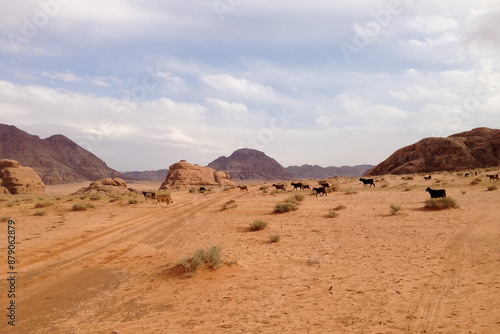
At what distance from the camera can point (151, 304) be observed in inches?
217

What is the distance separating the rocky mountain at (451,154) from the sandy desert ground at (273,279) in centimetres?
5268

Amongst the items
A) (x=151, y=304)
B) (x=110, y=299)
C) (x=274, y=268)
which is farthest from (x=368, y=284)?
(x=110, y=299)

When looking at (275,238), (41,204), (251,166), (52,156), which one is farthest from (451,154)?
(52,156)

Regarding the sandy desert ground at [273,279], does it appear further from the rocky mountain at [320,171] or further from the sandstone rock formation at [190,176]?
the rocky mountain at [320,171]

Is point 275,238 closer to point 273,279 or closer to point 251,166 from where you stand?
point 273,279

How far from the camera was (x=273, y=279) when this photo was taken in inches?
257

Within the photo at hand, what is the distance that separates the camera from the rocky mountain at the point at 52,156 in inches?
4220

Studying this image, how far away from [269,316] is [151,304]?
2417 mm

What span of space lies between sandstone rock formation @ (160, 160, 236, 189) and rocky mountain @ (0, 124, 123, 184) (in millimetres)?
55747

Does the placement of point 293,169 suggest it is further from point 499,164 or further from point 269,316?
point 269,316

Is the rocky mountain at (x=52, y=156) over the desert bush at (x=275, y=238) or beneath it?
over

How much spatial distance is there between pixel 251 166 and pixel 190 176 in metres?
95.3

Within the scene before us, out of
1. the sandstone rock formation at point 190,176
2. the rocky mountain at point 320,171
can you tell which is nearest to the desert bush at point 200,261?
the sandstone rock formation at point 190,176

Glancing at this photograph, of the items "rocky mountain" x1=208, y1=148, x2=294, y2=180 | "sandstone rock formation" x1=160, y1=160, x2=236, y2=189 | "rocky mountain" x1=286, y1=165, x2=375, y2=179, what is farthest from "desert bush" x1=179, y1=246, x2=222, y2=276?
"rocky mountain" x1=286, y1=165, x2=375, y2=179
